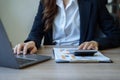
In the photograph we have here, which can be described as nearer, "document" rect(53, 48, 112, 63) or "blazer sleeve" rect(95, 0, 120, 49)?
"document" rect(53, 48, 112, 63)

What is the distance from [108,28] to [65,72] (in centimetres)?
83

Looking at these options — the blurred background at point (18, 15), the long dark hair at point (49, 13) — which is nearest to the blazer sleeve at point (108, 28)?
the long dark hair at point (49, 13)

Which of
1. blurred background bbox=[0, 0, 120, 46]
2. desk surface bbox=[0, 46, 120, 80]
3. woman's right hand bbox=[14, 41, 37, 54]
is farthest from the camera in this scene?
blurred background bbox=[0, 0, 120, 46]

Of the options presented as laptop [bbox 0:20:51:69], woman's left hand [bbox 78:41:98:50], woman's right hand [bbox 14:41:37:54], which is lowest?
woman's left hand [bbox 78:41:98:50]

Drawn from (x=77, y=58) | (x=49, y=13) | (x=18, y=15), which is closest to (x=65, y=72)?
(x=77, y=58)

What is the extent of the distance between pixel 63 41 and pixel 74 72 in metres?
0.82

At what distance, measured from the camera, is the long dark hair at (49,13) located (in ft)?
5.28

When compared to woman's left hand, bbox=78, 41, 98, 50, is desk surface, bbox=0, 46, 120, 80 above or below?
above

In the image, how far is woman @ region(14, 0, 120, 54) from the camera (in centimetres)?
162

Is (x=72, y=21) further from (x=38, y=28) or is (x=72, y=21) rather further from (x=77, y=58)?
(x=77, y=58)

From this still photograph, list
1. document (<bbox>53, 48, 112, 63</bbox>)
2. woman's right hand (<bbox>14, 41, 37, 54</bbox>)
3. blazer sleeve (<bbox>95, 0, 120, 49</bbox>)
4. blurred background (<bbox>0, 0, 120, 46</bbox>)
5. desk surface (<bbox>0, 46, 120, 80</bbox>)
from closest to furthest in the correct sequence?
desk surface (<bbox>0, 46, 120, 80</bbox>), document (<bbox>53, 48, 112, 63</bbox>), woman's right hand (<bbox>14, 41, 37, 54</bbox>), blazer sleeve (<bbox>95, 0, 120, 49</bbox>), blurred background (<bbox>0, 0, 120, 46</bbox>)

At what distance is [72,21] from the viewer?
1.64 m

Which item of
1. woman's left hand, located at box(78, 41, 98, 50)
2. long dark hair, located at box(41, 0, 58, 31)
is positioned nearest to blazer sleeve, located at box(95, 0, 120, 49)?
woman's left hand, located at box(78, 41, 98, 50)

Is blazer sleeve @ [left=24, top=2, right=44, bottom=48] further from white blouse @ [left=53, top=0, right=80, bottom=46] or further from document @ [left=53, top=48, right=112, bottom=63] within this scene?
document @ [left=53, top=48, right=112, bottom=63]
